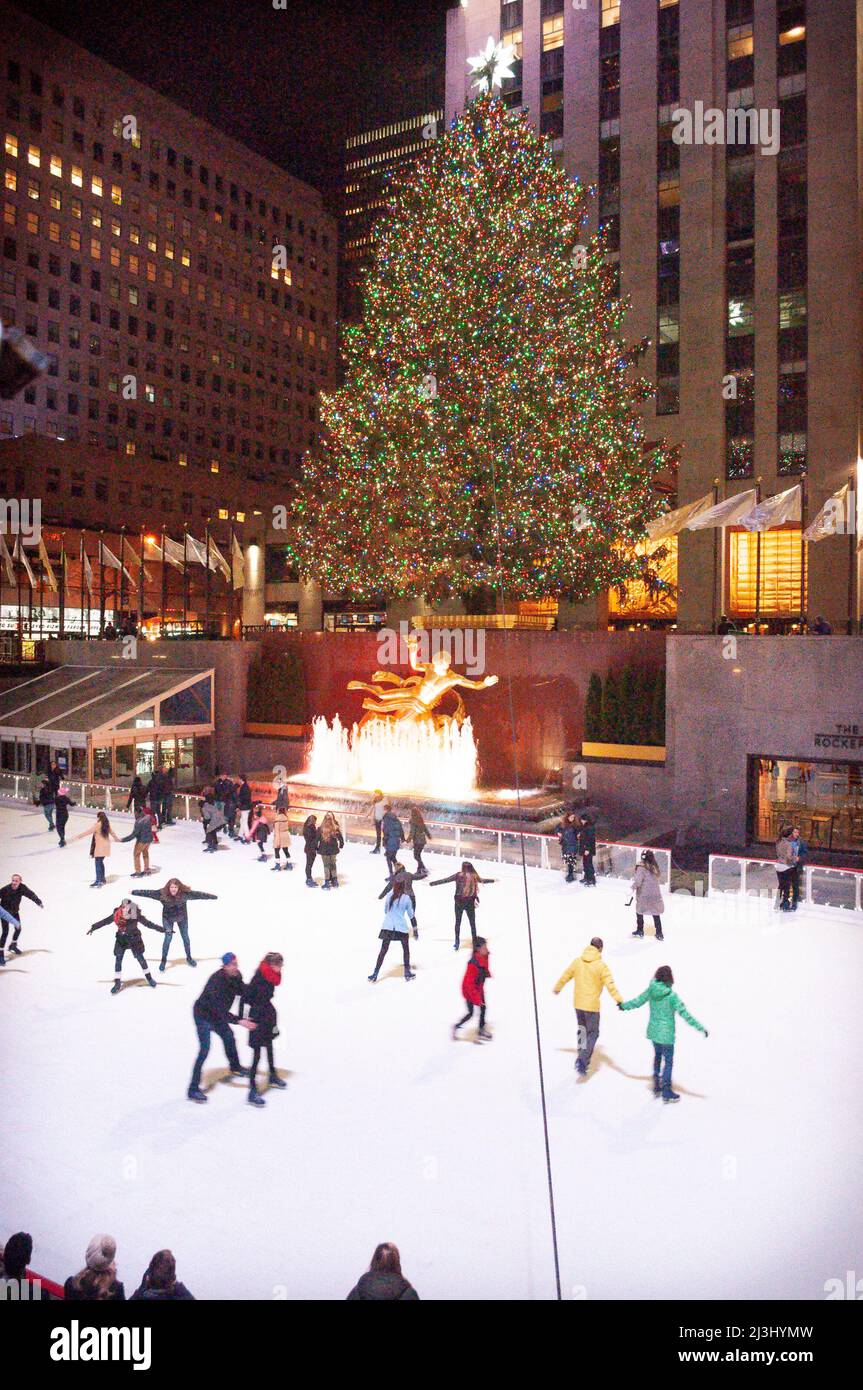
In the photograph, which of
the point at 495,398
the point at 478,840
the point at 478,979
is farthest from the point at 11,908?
the point at 495,398

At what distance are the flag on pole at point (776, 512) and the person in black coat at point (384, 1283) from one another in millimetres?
16038

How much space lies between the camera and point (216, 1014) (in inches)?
302

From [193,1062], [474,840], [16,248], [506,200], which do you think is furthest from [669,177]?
[16,248]

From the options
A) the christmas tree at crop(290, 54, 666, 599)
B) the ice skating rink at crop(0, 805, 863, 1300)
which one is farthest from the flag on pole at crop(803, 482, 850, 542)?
the ice skating rink at crop(0, 805, 863, 1300)

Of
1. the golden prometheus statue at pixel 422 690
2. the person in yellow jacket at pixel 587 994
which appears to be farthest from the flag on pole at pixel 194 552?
the person in yellow jacket at pixel 587 994

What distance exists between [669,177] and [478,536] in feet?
58.1

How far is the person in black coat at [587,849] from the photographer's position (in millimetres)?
14922

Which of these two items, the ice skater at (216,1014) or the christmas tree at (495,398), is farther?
the christmas tree at (495,398)

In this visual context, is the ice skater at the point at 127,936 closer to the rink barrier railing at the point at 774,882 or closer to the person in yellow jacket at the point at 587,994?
the person in yellow jacket at the point at 587,994

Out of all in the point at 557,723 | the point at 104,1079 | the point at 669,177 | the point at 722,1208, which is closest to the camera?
the point at 722,1208

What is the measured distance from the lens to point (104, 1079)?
26.5 feet

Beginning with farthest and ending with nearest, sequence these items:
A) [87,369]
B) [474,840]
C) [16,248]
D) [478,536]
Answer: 1. [87,369]
2. [16,248]
3. [478,536]
4. [474,840]

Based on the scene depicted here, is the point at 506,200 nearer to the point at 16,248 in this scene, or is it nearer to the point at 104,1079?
the point at 104,1079

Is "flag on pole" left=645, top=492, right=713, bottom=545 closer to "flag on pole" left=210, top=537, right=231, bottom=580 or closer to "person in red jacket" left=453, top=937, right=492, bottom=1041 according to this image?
"person in red jacket" left=453, top=937, right=492, bottom=1041
